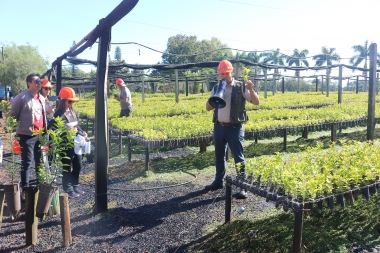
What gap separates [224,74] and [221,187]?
1815mm

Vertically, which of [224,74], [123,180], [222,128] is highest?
[224,74]

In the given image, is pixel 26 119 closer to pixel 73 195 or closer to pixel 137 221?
pixel 73 195

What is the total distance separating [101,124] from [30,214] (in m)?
1.47

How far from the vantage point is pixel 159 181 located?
6.13m

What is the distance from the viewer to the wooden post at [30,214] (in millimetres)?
3490

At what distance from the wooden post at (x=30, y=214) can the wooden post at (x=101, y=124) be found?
103cm

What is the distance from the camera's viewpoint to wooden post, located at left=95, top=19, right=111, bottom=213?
14.6 feet

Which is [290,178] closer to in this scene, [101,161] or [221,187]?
[221,187]

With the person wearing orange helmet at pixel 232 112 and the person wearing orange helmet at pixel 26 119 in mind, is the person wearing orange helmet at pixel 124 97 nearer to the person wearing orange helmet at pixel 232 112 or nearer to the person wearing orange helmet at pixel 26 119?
Result: the person wearing orange helmet at pixel 26 119

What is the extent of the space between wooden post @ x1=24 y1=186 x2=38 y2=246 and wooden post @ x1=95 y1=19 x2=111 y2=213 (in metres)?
1.03

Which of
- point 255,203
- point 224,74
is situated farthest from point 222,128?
point 255,203

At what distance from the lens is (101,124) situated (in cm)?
452

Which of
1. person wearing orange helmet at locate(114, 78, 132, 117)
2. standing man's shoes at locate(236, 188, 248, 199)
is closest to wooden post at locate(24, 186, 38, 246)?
standing man's shoes at locate(236, 188, 248, 199)

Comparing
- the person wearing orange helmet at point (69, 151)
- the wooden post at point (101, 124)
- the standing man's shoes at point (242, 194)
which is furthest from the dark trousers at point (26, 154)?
the standing man's shoes at point (242, 194)
